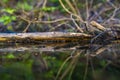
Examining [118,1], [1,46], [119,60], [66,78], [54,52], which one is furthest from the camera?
[118,1]

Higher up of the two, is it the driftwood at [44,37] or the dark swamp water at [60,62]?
the dark swamp water at [60,62]

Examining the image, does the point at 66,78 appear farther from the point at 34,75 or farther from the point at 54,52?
the point at 54,52

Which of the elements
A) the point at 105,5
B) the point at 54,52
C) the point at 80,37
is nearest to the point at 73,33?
the point at 80,37

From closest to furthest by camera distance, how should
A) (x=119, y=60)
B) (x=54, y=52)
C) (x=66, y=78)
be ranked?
(x=66, y=78)
(x=119, y=60)
(x=54, y=52)

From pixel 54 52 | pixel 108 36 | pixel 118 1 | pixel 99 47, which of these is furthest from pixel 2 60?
pixel 118 1

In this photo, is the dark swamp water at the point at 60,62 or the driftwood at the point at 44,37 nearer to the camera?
the dark swamp water at the point at 60,62

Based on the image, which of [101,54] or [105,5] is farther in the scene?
[105,5]

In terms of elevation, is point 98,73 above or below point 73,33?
above
